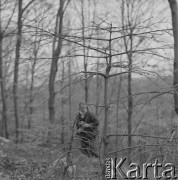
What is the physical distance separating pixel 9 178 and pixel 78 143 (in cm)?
375

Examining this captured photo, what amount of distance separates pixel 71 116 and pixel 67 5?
41.2 ft

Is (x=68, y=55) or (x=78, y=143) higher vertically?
(x=68, y=55)

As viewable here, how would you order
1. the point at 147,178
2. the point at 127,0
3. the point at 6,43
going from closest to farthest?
1. the point at 147,178
2. the point at 127,0
3. the point at 6,43

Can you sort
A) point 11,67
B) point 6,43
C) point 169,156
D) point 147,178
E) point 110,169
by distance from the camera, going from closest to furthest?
point 169,156 → point 147,178 → point 110,169 → point 6,43 → point 11,67

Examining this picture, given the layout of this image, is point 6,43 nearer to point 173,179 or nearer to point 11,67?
point 11,67

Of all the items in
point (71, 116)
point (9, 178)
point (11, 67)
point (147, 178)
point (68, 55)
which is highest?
point (11, 67)

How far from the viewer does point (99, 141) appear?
3.92 metres

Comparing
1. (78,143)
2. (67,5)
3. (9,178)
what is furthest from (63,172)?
(67,5)

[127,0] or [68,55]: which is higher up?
[127,0]

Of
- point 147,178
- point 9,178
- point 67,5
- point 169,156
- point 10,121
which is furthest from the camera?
point 10,121

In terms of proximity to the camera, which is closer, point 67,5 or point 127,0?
point 127,0

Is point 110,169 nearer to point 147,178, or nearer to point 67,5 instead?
point 147,178

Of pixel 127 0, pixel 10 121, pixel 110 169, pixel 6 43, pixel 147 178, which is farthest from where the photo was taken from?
pixel 10 121

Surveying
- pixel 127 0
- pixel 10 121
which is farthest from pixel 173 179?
pixel 10 121
